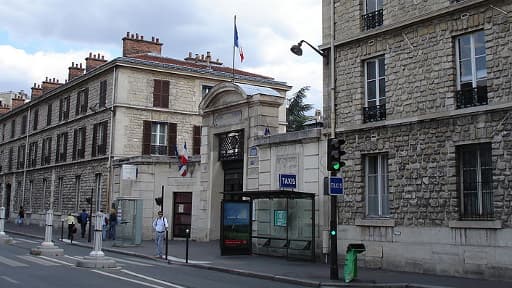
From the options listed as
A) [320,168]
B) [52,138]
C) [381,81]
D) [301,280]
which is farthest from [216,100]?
[52,138]

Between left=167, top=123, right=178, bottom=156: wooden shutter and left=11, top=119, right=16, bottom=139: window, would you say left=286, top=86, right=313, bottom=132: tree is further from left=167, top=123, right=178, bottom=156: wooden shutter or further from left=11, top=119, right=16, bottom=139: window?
left=11, top=119, right=16, bottom=139: window

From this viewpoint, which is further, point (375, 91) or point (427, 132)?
point (375, 91)

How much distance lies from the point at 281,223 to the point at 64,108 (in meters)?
26.3

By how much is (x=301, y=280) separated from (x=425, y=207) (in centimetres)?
412

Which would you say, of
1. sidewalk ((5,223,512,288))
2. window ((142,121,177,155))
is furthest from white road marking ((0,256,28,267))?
window ((142,121,177,155))

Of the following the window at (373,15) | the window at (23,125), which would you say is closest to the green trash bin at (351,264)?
the window at (373,15)

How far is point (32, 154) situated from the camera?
155ft

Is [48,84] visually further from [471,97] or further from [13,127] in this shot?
[471,97]

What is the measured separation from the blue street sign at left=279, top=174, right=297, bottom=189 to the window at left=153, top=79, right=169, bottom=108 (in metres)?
17.4

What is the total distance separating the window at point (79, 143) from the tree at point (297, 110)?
17928 millimetres

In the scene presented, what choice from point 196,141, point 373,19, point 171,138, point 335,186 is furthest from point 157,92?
point 335,186

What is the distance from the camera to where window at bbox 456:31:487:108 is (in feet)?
48.2

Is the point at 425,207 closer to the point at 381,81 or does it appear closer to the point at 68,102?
the point at 381,81

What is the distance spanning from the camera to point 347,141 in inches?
709
